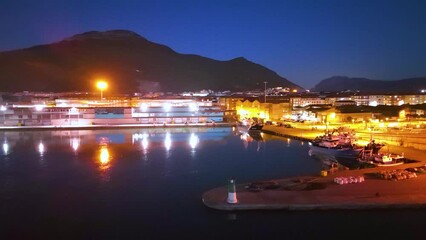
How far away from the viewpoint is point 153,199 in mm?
9812

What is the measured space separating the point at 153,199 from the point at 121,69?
80.5 metres

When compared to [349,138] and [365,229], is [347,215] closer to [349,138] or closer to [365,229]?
[365,229]

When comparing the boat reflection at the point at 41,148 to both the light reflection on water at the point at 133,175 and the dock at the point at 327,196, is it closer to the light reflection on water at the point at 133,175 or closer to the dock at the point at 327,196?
the light reflection on water at the point at 133,175

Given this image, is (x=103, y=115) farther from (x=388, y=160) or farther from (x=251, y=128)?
(x=388, y=160)

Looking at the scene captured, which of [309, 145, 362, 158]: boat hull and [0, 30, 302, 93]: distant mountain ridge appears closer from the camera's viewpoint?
[309, 145, 362, 158]: boat hull

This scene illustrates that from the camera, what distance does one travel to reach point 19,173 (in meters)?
12.9

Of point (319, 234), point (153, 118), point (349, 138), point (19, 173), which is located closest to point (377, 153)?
point (349, 138)

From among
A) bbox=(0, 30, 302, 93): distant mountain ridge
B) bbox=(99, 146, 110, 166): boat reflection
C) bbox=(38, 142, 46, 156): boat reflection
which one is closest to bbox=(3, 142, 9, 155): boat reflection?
bbox=(38, 142, 46, 156): boat reflection

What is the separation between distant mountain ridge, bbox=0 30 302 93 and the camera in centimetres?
7206

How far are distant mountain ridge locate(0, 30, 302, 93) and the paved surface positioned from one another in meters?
64.4

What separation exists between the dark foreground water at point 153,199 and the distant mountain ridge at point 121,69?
57.1 metres

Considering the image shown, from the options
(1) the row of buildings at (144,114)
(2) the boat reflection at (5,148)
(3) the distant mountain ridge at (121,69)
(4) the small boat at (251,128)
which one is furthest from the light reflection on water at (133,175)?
(3) the distant mountain ridge at (121,69)

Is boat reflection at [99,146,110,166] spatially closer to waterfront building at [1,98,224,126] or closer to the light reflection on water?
the light reflection on water

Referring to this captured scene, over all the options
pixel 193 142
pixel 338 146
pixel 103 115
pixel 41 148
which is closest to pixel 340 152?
pixel 338 146
